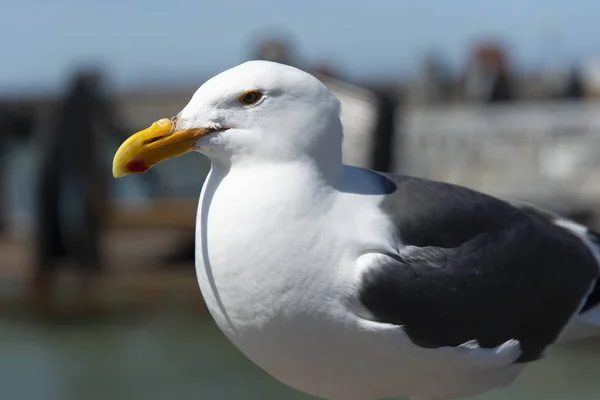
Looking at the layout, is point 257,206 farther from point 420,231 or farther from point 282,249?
point 420,231

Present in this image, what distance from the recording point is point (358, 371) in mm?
2637

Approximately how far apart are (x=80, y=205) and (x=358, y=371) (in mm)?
9452

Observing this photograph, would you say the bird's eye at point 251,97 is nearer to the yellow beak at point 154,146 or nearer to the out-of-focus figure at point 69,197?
the yellow beak at point 154,146

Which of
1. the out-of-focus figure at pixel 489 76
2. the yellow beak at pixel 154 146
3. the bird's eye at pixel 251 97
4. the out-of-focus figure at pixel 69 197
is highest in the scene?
the bird's eye at pixel 251 97

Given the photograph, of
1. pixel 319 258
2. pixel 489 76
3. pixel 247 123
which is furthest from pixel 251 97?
pixel 489 76

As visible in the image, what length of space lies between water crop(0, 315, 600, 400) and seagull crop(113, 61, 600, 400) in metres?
5.85

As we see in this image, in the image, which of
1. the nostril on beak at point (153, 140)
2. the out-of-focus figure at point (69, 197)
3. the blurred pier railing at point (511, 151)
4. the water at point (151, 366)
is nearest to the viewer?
the nostril on beak at point (153, 140)

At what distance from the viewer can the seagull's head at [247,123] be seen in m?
2.62

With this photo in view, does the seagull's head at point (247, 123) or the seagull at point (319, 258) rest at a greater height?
the seagull's head at point (247, 123)

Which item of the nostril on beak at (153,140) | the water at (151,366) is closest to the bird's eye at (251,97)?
the nostril on beak at (153,140)

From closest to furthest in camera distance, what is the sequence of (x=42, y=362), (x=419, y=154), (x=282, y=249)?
(x=282, y=249) → (x=42, y=362) → (x=419, y=154)

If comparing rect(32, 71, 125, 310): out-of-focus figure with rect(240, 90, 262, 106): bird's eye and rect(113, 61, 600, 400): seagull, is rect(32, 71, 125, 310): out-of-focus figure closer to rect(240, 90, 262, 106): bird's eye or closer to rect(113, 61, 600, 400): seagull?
rect(113, 61, 600, 400): seagull

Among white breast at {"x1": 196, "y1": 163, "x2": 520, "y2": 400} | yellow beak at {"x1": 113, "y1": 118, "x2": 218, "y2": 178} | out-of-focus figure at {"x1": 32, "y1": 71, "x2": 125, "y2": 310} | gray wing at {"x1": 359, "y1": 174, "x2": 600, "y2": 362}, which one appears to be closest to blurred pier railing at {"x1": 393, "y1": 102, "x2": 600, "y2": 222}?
out-of-focus figure at {"x1": 32, "y1": 71, "x2": 125, "y2": 310}

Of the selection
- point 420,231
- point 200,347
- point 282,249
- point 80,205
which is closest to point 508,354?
point 420,231
